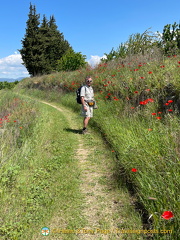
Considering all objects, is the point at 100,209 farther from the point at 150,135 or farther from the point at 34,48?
the point at 34,48

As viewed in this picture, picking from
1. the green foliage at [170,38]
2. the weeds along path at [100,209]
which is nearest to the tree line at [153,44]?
the green foliage at [170,38]

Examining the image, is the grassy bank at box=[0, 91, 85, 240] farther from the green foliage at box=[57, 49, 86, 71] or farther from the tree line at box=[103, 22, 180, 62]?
the green foliage at box=[57, 49, 86, 71]

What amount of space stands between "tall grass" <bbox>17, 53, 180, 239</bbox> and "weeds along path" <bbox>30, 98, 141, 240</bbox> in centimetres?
25

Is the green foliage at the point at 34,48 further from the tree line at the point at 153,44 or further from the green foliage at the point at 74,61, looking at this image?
the tree line at the point at 153,44

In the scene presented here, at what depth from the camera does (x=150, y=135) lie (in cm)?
382

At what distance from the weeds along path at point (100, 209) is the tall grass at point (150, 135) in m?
0.25

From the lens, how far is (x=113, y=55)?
15977 millimetres

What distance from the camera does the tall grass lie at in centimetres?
242

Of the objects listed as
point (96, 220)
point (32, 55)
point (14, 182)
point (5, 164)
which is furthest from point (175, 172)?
point (32, 55)

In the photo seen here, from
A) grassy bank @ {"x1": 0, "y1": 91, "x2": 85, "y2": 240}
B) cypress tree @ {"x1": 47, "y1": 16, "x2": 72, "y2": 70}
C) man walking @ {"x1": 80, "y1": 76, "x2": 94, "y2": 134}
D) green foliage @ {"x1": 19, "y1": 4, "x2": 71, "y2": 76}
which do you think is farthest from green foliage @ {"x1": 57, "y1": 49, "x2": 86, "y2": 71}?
grassy bank @ {"x1": 0, "y1": 91, "x2": 85, "y2": 240}

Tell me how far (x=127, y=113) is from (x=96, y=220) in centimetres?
371

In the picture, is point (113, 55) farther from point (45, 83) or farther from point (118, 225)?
point (118, 225)

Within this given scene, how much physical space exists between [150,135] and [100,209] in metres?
1.72

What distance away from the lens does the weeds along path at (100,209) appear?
2.58 meters
